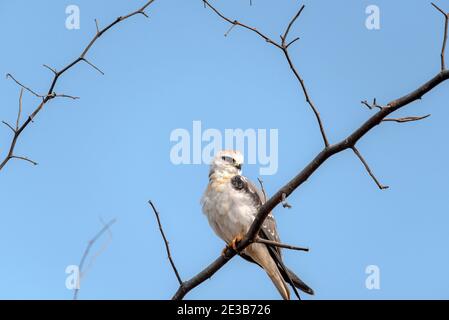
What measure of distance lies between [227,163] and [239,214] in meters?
0.78

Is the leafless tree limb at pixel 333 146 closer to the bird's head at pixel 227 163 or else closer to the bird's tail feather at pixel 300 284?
the bird's tail feather at pixel 300 284

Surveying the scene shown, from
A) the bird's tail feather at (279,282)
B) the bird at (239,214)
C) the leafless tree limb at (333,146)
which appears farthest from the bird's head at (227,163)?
the leafless tree limb at (333,146)

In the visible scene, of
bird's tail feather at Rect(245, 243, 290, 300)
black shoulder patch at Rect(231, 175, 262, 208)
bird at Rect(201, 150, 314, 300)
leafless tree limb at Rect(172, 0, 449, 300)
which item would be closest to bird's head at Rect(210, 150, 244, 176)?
bird at Rect(201, 150, 314, 300)

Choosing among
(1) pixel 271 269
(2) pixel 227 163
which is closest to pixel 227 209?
(2) pixel 227 163

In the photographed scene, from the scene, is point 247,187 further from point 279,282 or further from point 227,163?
point 279,282

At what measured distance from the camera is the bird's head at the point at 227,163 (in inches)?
295

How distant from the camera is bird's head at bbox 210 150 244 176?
24.6 feet

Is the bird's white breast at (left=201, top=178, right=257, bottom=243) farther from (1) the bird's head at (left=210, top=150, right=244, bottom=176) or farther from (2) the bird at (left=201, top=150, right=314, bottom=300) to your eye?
(1) the bird's head at (left=210, top=150, right=244, bottom=176)

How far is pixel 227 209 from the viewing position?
7.09 metres

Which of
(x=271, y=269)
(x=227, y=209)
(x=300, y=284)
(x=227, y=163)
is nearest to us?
(x=300, y=284)
